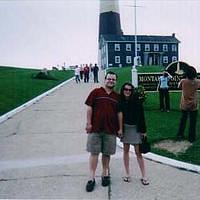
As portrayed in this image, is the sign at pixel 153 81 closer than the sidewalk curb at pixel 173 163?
No

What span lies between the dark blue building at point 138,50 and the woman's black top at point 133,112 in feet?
198

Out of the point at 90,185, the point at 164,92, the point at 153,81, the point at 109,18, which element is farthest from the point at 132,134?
the point at 109,18

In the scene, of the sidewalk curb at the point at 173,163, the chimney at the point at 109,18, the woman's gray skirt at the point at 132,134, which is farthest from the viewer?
the chimney at the point at 109,18

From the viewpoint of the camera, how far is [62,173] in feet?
23.8

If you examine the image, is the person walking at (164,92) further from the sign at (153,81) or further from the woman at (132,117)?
the woman at (132,117)

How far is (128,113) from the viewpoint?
6.42m

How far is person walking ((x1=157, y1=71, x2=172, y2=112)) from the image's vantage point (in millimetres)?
15458

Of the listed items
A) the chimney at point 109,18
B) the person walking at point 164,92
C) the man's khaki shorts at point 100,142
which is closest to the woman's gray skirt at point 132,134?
the man's khaki shorts at point 100,142

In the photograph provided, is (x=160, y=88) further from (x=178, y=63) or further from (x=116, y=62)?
(x=116, y=62)

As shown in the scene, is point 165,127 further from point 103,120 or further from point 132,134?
point 103,120

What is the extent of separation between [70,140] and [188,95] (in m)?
3.48

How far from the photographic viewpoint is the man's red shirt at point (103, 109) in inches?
245

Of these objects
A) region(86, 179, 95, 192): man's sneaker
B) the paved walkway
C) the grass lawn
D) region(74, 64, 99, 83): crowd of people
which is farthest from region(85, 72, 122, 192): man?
region(74, 64, 99, 83): crowd of people

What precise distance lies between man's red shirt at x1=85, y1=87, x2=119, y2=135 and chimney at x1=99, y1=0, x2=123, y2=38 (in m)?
58.9
